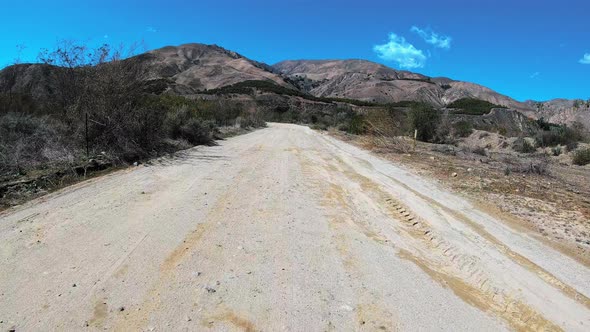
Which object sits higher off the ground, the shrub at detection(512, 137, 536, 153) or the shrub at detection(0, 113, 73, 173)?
the shrub at detection(512, 137, 536, 153)

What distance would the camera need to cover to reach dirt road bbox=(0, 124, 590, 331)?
3926mm

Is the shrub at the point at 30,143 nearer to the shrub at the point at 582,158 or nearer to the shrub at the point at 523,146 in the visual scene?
the shrub at the point at 582,158

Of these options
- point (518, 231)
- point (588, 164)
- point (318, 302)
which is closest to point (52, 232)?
point (318, 302)

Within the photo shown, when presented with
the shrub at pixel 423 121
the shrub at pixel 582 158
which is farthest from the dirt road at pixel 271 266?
the shrub at pixel 423 121

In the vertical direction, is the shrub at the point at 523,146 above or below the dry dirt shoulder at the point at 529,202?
above

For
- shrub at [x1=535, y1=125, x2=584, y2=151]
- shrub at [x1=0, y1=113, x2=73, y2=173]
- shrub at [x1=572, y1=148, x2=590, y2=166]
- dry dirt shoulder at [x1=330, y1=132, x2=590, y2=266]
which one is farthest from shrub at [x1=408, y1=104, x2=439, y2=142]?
shrub at [x1=0, y1=113, x2=73, y2=173]

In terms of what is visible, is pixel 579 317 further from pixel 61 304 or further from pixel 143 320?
pixel 61 304

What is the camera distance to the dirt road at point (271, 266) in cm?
393

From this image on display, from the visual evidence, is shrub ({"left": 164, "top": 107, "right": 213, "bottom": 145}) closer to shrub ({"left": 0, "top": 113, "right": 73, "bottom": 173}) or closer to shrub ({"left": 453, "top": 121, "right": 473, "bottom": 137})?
shrub ({"left": 0, "top": 113, "right": 73, "bottom": 173})

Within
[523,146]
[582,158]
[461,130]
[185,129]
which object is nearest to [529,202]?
[185,129]

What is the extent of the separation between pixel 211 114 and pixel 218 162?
24.3m

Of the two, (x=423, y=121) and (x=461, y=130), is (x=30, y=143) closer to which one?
(x=423, y=121)

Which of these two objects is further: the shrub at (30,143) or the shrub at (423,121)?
the shrub at (423,121)

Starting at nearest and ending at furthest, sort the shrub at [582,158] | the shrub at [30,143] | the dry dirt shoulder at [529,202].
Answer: the dry dirt shoulder at [529,202], the shrub at [30,143], the shrub at [582,158]
